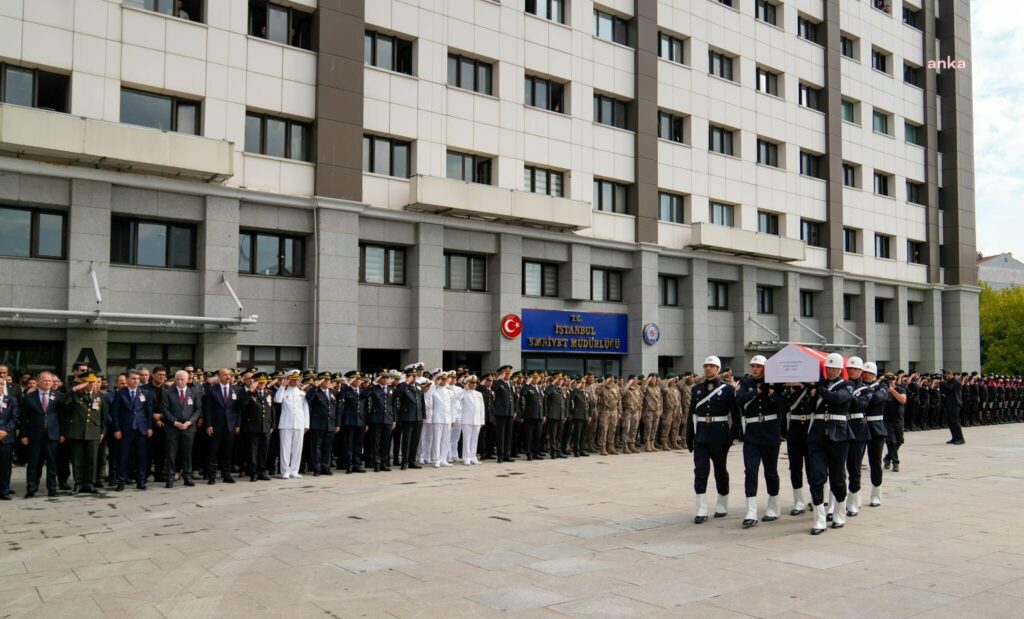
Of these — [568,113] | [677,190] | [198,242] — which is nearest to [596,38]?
[568,113]

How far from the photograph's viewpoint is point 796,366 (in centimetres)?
1033

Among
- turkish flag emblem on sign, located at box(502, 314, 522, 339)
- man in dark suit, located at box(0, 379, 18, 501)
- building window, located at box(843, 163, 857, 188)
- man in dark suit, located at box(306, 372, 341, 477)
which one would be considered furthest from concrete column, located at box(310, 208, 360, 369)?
building window, located at box(843, 163, 857, 188)

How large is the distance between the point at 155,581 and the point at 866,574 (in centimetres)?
663

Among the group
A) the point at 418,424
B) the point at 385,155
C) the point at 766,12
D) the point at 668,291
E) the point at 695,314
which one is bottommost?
the point at 418,424

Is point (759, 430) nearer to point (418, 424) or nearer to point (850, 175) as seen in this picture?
point (418, 424)

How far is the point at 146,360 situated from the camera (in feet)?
64.8

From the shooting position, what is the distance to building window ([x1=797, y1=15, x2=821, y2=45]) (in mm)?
37375

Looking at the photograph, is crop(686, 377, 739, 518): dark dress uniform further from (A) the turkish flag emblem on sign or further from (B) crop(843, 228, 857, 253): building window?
(B) crop(843, 228, 857, 253): building window

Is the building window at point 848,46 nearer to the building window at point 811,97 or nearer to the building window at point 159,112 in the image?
the building window at point 811,97

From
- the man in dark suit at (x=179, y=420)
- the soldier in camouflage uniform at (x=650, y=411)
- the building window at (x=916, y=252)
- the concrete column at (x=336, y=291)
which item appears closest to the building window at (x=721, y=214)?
the soldier in camouflage uniform at (x=650, y=411)

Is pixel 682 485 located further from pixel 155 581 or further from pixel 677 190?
pixel 677 190

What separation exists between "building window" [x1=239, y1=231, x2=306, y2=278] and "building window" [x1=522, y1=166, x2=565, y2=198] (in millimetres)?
8053

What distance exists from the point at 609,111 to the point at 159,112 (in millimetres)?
15650

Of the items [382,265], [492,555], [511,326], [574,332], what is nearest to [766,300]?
[574,332]
